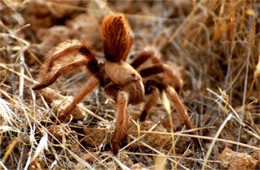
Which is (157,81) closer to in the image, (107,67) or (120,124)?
(107,67)

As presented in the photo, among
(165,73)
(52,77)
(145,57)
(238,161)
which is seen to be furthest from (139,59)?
(238,161)

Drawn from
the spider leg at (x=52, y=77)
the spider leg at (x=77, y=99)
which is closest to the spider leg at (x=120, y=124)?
the spider leg at (x=77, y=99)

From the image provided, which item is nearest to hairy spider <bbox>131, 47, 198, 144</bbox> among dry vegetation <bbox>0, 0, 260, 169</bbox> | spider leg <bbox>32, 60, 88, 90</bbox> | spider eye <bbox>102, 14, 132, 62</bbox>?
dry vegetation <bbox>0, 0, 260, 169</bbox>

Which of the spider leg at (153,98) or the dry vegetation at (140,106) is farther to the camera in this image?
the spider leg at (153,98)

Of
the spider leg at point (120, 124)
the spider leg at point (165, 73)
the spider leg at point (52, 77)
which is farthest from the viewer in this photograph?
the spider leg at point (165, 73)

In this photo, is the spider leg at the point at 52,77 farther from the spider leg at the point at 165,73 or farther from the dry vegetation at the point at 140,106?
the spider leg at the point at 165,73

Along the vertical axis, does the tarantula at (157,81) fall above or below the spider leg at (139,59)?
below
